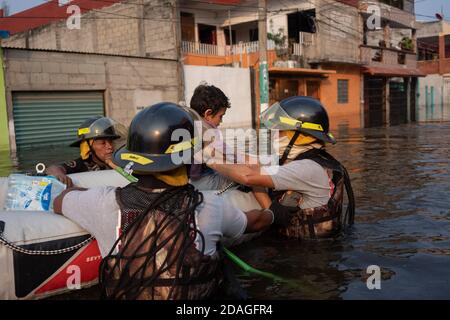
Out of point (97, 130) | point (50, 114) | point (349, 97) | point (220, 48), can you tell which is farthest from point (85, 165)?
point (349, 97)

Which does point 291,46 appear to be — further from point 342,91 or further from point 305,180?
point 305,180

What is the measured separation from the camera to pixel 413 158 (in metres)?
9.61

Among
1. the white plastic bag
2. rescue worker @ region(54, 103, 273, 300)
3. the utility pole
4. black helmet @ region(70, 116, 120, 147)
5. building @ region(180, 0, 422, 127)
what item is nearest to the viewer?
rescue worker @ region(54, 103, 273, 300)

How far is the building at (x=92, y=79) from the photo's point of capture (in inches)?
488

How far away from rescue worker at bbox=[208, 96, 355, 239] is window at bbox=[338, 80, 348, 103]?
67.9 feet

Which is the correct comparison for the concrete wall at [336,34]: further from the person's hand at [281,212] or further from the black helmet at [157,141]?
the black helmet at [157,141]

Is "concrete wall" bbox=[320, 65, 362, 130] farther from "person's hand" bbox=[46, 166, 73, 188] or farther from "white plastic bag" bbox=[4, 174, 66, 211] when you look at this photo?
"white plastic bag" bbox=[4, 174, 66, 211]

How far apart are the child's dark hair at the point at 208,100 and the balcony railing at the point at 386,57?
21.6m

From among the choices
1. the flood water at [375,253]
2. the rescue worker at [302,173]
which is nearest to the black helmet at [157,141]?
the rescue worker at [302,173]

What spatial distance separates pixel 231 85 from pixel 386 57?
1300cm

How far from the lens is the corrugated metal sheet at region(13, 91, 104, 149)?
41.2 ft

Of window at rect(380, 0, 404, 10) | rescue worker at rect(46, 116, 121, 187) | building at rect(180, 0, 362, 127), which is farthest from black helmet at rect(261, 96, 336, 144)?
window at rect(380, 0, 404, 10)

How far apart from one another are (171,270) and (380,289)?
1.61 metres
